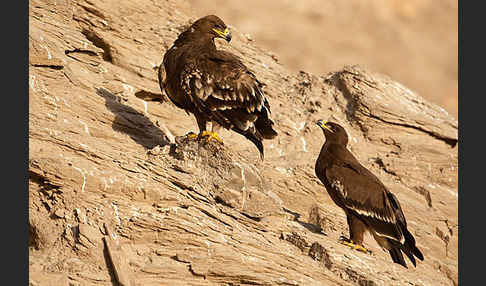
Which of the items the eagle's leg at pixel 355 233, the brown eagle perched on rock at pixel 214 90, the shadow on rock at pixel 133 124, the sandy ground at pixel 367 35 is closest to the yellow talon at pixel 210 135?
the brown eagle perched on rock at pixel 214 90

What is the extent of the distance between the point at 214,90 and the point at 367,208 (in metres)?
3.06

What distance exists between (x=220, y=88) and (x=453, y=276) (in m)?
5.47

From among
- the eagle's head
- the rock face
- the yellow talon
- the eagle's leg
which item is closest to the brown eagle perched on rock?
the yellow talon

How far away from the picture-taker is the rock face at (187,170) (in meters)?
8.90

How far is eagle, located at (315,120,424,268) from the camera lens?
1152 centimetres

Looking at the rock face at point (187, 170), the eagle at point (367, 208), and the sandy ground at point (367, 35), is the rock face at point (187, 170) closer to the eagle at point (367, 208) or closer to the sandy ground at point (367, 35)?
the eagle at point (367, 208)

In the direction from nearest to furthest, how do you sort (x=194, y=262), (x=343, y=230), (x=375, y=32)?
(x=194, y=262) < (x=343, y=230) < (x=375, y=32)

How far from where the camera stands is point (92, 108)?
11852 millimetres

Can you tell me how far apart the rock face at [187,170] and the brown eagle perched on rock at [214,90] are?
57 centimetres

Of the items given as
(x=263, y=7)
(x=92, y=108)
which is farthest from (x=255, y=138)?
(x=263, y=7)

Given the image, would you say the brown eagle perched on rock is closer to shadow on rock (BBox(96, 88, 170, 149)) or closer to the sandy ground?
shadow on rock (BBox(96, 88, 170, 149))

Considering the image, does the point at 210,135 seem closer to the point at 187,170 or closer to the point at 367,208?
the point at 187,170

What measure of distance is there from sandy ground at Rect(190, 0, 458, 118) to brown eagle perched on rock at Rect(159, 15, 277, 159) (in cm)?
3769

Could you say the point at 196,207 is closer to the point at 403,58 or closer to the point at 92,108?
the point at 92,108
